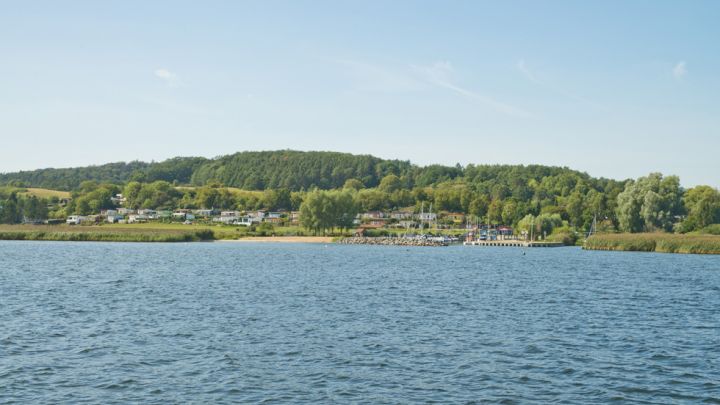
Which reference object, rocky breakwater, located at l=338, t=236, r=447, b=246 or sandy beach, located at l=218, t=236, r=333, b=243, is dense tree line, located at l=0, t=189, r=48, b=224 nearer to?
sandy beach, located at l=218, t=236, r=333, b=243

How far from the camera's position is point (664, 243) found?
104 meters

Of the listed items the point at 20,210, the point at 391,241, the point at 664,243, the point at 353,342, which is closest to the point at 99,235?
the point at 391,241

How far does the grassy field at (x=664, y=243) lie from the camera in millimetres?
100750

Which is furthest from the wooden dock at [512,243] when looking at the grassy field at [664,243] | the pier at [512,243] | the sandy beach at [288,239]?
the sandy beach at [288,239]

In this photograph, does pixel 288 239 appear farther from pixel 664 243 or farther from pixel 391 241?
pixel 664 243

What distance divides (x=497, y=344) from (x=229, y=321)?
40.2ft

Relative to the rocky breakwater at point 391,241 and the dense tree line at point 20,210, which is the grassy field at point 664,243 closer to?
the rocky breakwater at point 391,241

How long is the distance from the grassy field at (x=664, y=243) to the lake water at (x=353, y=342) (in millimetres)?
55195

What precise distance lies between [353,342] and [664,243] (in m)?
90.1

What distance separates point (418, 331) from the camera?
2928 cm

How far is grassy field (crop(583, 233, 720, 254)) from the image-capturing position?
331ft

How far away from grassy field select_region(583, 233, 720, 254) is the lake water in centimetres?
5520

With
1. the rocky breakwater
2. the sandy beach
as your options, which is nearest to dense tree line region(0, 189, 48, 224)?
the sandy beach

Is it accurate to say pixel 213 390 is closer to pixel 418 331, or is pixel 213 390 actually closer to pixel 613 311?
pixel 418 331
